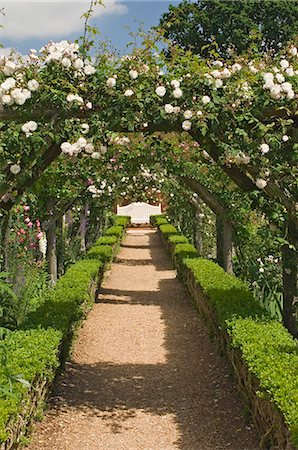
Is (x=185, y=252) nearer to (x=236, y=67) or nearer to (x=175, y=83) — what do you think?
(x=236, y=67)

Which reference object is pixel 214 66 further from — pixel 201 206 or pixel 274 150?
pixel 201 206

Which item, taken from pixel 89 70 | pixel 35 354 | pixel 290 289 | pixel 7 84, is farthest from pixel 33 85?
pixel 290 289

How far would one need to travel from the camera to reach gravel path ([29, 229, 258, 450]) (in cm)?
444

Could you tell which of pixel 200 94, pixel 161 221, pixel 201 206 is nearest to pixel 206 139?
pixel 200 94

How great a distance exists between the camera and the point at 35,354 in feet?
→ 14.7

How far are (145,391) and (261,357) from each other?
157 cm

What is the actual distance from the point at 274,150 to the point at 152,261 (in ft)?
37.4

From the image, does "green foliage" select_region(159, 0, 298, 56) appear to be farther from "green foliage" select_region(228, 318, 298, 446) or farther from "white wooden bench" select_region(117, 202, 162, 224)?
"green foliage" select_region(228, 318, 298, 446)

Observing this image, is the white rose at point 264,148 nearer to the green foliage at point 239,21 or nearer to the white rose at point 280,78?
the white rose at point 280,78

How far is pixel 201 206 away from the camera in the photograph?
1504cm

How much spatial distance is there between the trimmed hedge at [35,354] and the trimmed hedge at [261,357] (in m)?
1.33

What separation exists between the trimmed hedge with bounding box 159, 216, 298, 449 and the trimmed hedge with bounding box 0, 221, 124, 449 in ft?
4.37

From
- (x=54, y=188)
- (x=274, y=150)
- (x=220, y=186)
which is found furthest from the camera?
(x=220, y=186)

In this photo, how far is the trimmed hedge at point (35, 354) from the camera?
3.48 m
